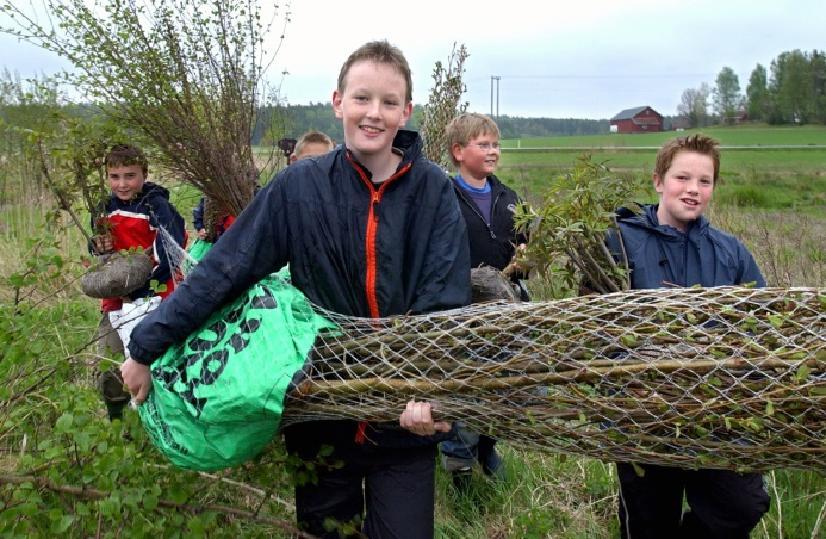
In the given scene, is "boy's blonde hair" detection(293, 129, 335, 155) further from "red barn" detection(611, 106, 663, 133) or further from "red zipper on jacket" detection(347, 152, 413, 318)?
"red barn" detection(611, 106, 663, 133)

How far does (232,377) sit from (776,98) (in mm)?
55467

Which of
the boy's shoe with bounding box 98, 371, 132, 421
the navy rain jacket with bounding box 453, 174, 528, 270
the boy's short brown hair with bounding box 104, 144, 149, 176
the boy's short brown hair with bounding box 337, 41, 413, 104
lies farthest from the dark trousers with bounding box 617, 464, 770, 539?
the boy's short brown hair with bounding box 104, 144, 149, 176

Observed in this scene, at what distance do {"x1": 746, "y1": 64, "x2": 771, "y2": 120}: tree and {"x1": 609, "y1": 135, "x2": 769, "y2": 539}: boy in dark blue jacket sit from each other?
55.1 metres

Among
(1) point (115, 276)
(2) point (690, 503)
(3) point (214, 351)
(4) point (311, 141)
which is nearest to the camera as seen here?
(3) point (214, 351)

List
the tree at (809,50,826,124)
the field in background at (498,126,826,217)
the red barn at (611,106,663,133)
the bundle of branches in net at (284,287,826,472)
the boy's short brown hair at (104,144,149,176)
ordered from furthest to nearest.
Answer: the red barn at (611,106,663,133)
the tree at (809,50,826,124)
the field in background at (498,126,826,217)
the boy's short brown hair at (104,144,149,176)
the bundle of branches in net at (284,287,826,472)

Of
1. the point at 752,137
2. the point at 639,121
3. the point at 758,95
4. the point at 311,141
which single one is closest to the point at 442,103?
the point at 311,141

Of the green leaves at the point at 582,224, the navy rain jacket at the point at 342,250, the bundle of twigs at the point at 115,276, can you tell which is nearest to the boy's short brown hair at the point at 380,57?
the navy rain jacket at the point at 342,250

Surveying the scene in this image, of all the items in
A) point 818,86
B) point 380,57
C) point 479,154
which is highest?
point 818,86

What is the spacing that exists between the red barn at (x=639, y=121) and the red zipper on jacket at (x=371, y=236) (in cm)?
7500

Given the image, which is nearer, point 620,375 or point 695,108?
point 620,375

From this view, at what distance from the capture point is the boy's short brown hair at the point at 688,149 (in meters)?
2.76

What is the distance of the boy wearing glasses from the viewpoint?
3592 mm

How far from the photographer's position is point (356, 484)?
238 cm

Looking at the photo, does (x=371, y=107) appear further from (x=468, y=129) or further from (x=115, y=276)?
(x=115, y=276)
